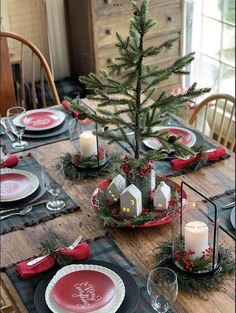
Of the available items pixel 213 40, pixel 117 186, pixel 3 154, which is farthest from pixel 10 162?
pixel 213 40

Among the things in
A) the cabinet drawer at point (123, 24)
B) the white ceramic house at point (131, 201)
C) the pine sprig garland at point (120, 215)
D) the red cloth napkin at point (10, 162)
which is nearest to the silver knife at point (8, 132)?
the red cloth napkin at point (10, 162)

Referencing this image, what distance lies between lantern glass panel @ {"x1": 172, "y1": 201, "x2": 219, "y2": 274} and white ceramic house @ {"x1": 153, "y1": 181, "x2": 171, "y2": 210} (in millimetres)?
87

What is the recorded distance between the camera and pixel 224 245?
1524 mm

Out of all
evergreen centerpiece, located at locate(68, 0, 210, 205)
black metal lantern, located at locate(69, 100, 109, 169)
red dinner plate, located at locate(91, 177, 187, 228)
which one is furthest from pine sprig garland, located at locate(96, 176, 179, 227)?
black metal lantern, located at locate(69, 100, 109, 169)

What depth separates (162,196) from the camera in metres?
1.61

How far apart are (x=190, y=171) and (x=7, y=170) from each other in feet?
1.91

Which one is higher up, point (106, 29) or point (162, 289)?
point (106, 29)

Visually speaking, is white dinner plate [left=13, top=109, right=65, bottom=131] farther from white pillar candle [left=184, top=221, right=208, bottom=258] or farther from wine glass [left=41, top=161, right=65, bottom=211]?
white pillar candle [left=184, top=221, right=208, bottom=258]

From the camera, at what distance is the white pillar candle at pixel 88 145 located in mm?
1881

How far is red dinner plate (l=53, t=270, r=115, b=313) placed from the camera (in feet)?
4.37

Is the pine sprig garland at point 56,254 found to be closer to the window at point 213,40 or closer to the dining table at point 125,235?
the dining table at point 125,235

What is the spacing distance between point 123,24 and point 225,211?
1.76 metres

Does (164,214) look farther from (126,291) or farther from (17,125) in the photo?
(17,125)

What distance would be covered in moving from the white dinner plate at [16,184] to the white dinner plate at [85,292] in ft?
1.30
